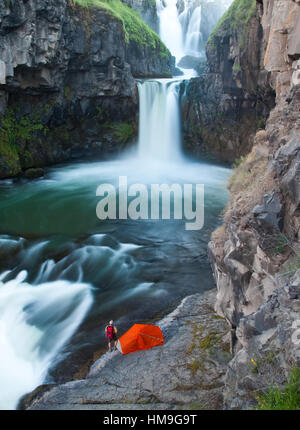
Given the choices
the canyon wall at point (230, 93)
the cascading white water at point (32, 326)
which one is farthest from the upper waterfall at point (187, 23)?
the cascading white water at point (32, 326)

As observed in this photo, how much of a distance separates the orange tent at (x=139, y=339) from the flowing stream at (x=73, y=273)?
75 centimetres

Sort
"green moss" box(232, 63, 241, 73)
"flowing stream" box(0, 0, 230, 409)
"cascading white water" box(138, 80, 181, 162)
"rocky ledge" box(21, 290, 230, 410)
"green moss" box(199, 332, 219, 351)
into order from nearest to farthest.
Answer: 1. "rocky ledge" box(21, 290, 230, 410)
2. "green moss" box(199, 332, 219, 351)
3. "flowing stream" box(0, 0, 230, 409)
4. "green moss" box(232, 63, 241, 73)
5. "cascading white water" box(138, 80, 181, 162)

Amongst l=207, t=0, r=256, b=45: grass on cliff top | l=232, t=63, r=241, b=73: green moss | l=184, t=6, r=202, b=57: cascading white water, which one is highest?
l=184, t=6, r=202, b=57: cascading white water

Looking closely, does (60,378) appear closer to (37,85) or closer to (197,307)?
(197,307)

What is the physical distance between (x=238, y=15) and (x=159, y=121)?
10.0 meters

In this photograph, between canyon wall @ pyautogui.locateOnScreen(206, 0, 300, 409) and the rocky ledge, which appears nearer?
canyon wall @ pyautogui.locateOnScreen(206, 0, 300, 409)

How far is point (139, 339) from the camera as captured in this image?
7.02m

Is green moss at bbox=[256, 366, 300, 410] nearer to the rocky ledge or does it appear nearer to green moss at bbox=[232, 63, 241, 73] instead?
the rocky ledge

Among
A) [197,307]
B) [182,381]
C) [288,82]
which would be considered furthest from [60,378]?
[288,82]

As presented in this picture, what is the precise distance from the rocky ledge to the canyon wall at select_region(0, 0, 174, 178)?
18.5 meters

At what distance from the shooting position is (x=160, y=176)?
24656mm

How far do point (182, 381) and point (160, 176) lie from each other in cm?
1973

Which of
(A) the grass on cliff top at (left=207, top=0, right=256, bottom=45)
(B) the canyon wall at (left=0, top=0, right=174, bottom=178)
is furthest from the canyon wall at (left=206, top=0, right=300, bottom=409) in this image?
(B) the canyon wall at (left=0, top=0, right=174, bottom=178)

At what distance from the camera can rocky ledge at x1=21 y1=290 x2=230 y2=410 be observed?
18.0ft
